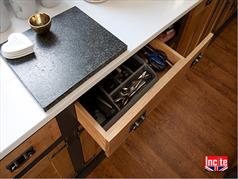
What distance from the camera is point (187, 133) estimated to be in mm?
1352

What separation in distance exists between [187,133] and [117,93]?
29.6 inches

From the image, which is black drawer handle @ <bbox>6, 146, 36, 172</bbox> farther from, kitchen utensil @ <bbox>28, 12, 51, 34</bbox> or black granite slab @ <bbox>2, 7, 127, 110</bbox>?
kitchen utensil @ <bbox>28, 12, 51, 34</bbox>

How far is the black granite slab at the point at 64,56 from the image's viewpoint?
55 cm

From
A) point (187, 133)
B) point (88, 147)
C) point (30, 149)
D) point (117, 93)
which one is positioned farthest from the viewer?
point (187, 133)

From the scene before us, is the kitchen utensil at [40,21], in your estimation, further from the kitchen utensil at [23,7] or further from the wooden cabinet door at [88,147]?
the wooden cabinet door at [88,147]

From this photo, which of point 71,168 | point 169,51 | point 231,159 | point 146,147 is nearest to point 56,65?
point 169,51

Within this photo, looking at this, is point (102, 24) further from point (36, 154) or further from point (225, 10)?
point (225, 10)

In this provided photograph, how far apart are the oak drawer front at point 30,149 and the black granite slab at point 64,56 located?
0.10 metres

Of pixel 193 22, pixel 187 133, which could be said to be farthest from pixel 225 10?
pixel 187 133

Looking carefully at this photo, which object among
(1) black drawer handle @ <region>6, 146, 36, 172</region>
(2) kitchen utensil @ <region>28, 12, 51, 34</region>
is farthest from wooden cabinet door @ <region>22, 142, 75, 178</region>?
(2) kitchen utensil @ <region>28, 12, 51, 34</region>

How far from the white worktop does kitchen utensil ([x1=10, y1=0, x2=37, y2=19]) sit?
0.03 meters

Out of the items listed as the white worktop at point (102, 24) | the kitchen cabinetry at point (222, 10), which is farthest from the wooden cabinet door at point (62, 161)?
the kitchen cabinetry at point (222, 10)

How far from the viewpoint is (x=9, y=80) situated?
0.57m

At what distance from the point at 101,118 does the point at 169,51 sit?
38 centimetres
